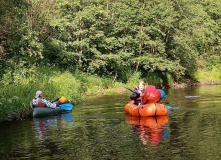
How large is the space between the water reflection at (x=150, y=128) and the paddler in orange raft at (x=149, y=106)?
0.70 ft

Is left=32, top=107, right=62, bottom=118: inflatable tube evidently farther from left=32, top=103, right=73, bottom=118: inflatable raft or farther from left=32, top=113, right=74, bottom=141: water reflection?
left=32, top=113, right=74, bottom=141: water reflection

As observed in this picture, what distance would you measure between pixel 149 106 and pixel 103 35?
530 inches

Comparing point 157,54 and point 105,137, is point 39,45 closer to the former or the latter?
point 105,137

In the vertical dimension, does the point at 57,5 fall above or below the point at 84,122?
above

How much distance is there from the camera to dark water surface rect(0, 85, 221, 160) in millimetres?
7352

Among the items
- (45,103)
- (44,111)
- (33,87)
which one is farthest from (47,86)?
(44,111)

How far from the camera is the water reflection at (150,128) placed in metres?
8.43

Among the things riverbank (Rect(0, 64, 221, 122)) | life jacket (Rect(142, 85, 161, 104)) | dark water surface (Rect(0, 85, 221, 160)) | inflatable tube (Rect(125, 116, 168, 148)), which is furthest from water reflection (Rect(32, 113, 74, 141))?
life jacket (Rect(142, 85, 161, 104))

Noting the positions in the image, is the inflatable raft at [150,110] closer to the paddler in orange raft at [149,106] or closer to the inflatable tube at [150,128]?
the paddler in orange raft at [149,106]

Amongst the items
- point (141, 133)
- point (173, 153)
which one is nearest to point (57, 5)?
point (141, 133)

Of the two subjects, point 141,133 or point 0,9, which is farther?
point 0,9

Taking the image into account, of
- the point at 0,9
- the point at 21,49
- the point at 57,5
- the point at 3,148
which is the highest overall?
the point at 57,5

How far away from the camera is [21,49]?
17.8 metres

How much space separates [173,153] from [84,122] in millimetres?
5114
